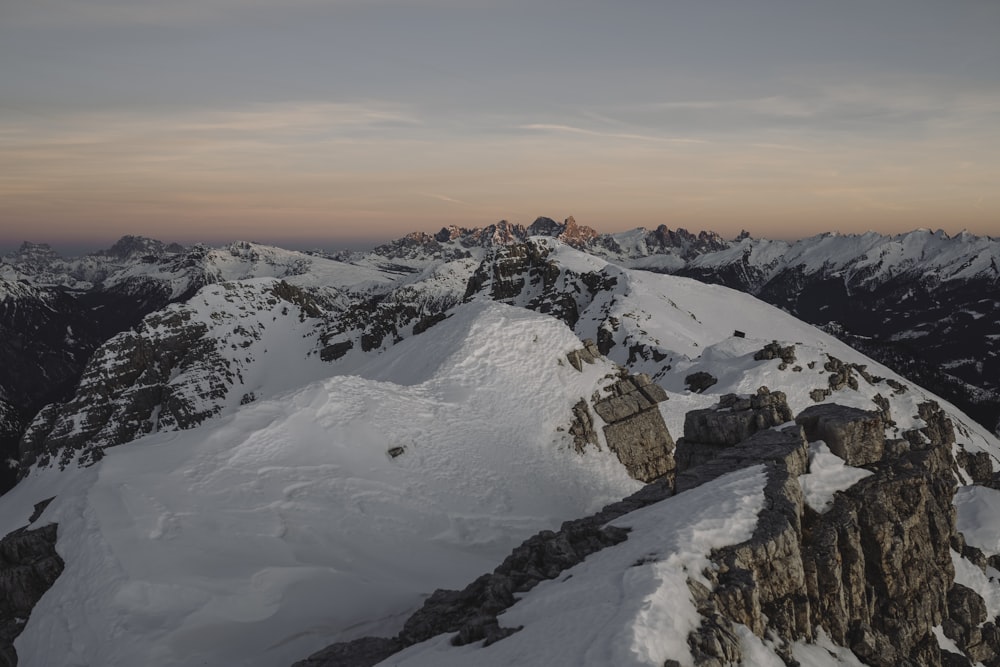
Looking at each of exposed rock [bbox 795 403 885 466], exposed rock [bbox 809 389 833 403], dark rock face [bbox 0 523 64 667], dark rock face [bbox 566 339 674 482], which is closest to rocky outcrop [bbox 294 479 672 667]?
exposed rock [bbox 795 403 885 466]

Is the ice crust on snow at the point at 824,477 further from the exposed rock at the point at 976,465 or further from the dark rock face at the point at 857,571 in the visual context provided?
the exposed rock at the point at 976,465

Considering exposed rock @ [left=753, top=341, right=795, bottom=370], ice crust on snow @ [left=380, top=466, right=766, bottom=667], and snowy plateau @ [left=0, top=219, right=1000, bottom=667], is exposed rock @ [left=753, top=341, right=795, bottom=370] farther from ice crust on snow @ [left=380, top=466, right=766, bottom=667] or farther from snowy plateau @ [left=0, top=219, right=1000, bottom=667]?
ice crust on snow @ [left=380, top=466, right=766, bottom=667]

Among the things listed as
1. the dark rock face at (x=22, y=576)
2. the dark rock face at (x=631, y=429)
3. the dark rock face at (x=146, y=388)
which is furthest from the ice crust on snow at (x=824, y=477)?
the dark rock face at (x=146, y=388)

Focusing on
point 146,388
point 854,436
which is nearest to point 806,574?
point 854,436

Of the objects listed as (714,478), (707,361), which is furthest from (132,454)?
(707,361)

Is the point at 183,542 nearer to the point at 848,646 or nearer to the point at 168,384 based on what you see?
the point at 848,646

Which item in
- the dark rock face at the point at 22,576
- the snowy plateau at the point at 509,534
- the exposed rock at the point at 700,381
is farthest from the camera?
the exposed rock at the point at 700,381
